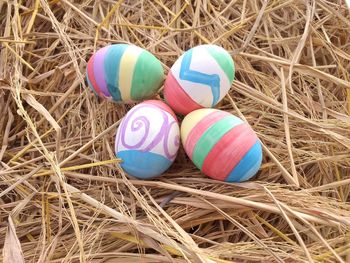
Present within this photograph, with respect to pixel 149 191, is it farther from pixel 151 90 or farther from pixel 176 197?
pixel 151 90

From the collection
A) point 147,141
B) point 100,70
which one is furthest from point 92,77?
point 147,141

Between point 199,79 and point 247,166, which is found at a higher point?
point 199,79

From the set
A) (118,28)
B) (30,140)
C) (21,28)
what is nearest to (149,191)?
(30,140)

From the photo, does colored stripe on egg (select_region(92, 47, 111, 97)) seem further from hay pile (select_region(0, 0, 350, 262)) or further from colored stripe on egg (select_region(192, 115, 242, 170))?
colored stripe on egg (select_region(192, 115, 242, 170))

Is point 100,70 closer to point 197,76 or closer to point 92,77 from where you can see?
point 92,77

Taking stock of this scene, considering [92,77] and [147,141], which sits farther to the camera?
[92,77]

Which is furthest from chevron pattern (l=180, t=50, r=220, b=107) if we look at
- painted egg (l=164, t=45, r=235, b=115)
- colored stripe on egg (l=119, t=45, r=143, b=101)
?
colored stripe on egg (l=119, t=45, r=143, b=101)
